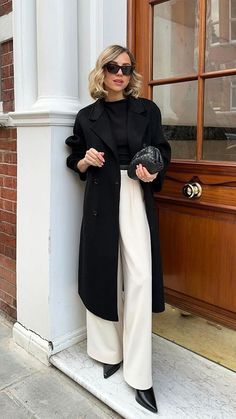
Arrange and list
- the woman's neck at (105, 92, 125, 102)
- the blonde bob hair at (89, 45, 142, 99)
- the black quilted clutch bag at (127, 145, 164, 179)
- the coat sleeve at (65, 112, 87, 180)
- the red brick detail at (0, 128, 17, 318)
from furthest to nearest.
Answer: the red brick detail at (0, 128, 17, 318) → the coat sleeve at (65, 112, 87, 180) → the woman's neck at (105, 92, 125, 102) → the blonde bob hair at (89, 45, 142, 99) → the black quilted clutch bag at (127, 145, 164, 179)

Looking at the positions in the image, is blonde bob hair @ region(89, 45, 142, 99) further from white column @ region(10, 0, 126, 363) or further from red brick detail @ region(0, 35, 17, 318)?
red brick detail @ region(0, 35, 17, 318)

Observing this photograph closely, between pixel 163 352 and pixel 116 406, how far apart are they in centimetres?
54

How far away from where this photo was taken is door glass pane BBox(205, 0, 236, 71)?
2117 mm

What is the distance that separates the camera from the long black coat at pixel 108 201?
205 cm

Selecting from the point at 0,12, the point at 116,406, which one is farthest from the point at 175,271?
the point at 0,12

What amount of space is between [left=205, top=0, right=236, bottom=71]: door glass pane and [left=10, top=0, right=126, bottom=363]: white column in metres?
0.55

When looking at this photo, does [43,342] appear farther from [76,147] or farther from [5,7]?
[5,7]

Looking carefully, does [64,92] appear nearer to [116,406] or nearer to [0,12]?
[0,12]

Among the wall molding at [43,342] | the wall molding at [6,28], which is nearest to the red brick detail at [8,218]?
the wall molding at [43,342]

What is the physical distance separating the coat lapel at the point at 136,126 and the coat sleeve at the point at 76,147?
0.31m

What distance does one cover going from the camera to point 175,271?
2539 mm

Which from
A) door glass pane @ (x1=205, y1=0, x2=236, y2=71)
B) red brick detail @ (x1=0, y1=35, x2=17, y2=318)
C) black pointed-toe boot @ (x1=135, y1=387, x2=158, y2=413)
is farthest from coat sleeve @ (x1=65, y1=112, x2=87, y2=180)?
black pointed-toe boot @ (x1=135, y1=387, x2=158, y2=413)

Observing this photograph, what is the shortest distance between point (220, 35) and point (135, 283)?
4.49 ft

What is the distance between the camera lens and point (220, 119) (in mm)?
2221
